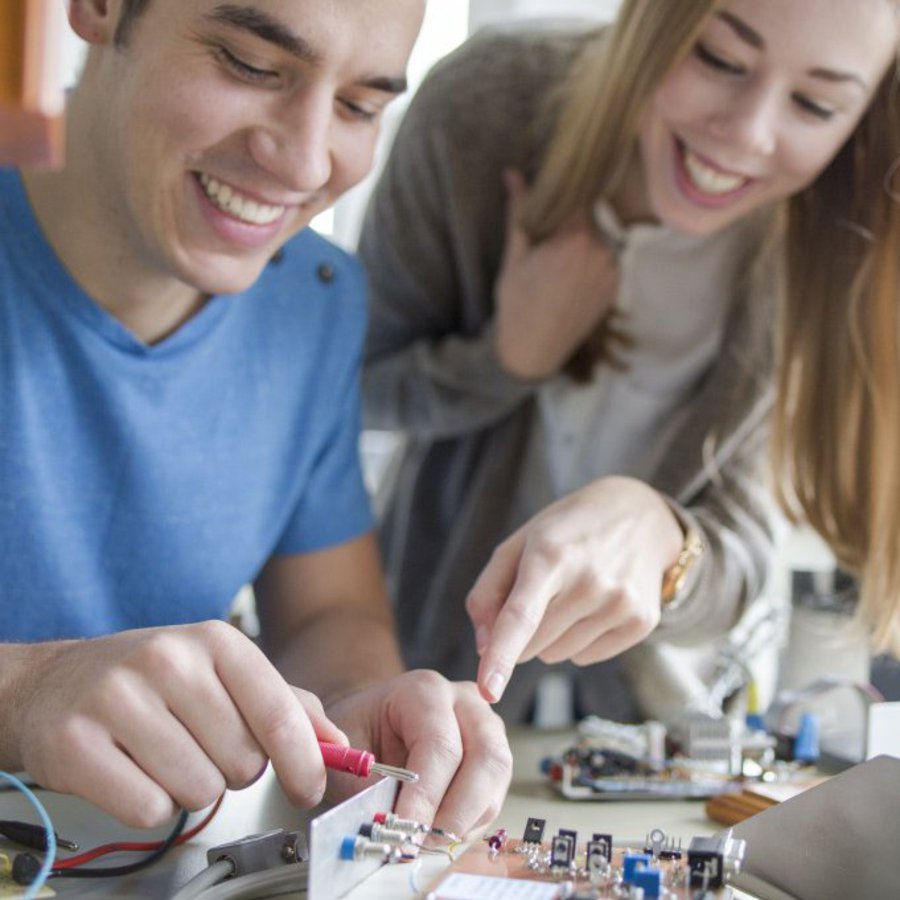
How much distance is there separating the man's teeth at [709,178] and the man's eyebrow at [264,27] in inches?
20.6

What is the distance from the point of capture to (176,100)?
1.17 m

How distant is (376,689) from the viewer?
109cm

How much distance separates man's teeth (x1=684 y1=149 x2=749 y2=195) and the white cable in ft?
3.16

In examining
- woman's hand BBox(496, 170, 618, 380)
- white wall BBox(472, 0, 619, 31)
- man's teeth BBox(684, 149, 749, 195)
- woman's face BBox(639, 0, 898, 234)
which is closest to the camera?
woman's face BBox(639, 0, 898, 234)

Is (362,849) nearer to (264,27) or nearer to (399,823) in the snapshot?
(399,823)

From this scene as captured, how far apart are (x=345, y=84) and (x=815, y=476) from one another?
29.4 inches

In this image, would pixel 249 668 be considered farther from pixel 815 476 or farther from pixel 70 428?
pixel 815 476

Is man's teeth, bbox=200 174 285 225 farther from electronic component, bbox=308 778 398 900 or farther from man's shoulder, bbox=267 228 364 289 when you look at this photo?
electronic component, bbox=308 778 398 900

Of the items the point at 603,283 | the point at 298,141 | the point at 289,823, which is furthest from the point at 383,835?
the point at 603,283

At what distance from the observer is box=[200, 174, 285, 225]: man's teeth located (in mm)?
1228

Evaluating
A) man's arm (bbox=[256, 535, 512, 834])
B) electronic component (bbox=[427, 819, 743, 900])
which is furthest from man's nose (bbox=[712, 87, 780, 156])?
electronic component (bbox=[427, 819, 743, 900])

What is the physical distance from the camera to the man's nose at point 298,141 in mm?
1165

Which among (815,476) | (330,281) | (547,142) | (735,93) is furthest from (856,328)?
(330,281)

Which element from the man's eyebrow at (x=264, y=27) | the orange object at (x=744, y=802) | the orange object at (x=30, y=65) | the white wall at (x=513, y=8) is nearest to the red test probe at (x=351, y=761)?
the orange object at (x=744, y=802)
